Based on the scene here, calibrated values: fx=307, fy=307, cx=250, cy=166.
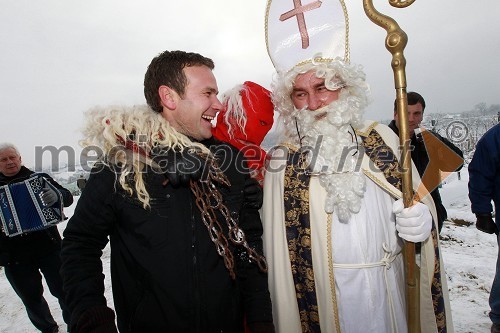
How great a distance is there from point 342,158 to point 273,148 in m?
0.61

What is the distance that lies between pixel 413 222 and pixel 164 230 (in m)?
1.43

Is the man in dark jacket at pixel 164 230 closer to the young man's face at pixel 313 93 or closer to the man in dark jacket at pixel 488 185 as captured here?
the young man's face at pixel 313 93

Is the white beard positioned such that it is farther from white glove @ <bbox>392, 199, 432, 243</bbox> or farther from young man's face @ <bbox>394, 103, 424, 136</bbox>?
young man's face @ <bbox>394, 103, 424, 136</bbox>

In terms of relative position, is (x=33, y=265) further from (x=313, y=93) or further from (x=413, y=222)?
(x=413, y=222)

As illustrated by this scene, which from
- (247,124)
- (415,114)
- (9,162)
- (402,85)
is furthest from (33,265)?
(415,114)

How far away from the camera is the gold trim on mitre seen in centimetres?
246

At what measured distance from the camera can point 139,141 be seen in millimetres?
1664

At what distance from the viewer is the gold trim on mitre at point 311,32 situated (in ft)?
8.08

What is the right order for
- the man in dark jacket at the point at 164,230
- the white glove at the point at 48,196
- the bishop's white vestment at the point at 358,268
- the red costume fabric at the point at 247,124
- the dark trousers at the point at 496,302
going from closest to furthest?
the man in dark jacket at the point at 164,230 < the bishop's white vestment at the point at 358,268 < the red costume fabric at the point at 247,124 < the dark trousers at the point at 496,302 < the white glove at the point at 48,196

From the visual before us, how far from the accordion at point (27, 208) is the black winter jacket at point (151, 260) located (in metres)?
3.20

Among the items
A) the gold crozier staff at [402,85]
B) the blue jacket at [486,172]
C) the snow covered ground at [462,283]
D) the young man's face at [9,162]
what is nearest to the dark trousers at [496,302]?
the snow covered ground at [462,283]

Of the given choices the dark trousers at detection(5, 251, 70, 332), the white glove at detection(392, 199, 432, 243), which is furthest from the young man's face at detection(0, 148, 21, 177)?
the white glove at detection(392, 199, 432, 243)

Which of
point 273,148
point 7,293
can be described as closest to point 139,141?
point 273,148

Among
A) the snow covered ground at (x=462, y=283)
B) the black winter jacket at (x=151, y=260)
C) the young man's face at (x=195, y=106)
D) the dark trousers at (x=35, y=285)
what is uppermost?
the young man's face at (x=195, y=106)
